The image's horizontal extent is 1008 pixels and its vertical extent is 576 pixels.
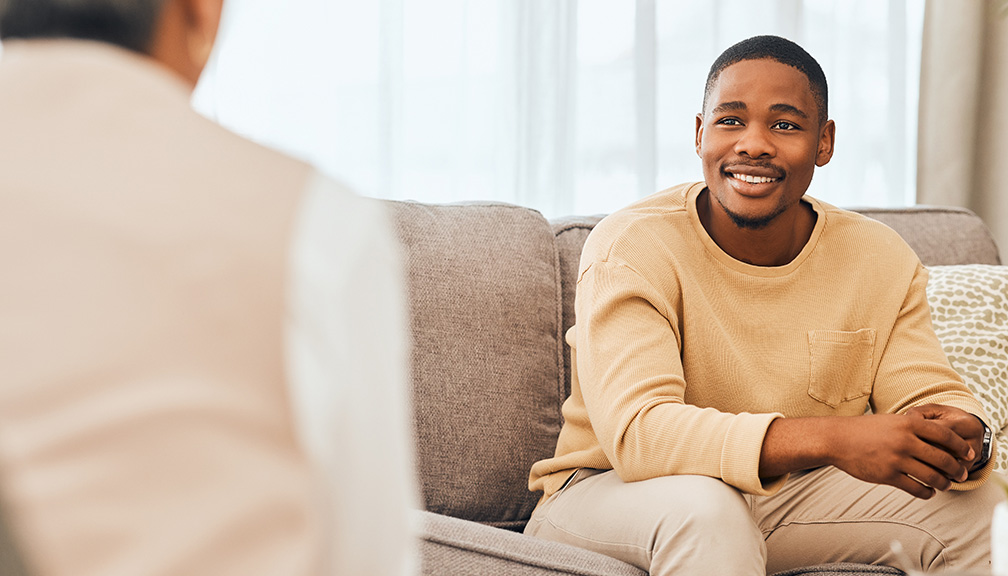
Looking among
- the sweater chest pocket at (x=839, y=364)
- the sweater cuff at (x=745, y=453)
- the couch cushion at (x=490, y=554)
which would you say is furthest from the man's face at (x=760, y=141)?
the couch cushion at (x=490, y=554)

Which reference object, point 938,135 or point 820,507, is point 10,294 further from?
point 938,135

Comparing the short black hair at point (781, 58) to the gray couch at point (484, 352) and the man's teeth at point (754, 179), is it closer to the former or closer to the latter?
the man's teeth at point (754, 179)

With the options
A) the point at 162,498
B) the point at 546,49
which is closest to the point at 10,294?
the point at 162,498

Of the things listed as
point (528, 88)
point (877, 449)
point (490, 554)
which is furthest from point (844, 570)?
point (528, 88)

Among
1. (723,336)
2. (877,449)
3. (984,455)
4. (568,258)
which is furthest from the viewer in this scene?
(568,258)

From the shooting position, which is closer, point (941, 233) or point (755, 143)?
point (755, 143)

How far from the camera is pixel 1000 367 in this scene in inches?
72.0

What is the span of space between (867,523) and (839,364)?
279 mm

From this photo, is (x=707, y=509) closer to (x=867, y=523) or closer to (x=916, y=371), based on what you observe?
(x=867, y=523)

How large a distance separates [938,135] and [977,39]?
11.3 inches

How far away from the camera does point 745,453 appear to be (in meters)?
1.35

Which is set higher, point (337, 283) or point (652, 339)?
point (337, 283)

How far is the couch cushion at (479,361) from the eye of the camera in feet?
5.48

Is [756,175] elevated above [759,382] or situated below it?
above
